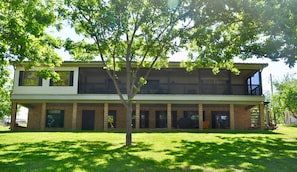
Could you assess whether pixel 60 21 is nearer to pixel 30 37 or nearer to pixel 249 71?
pixel 30 37

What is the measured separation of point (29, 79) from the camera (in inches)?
872

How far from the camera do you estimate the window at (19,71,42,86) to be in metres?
21.9

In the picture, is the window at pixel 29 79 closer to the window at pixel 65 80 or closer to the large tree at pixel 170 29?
the window at pixel 65 80

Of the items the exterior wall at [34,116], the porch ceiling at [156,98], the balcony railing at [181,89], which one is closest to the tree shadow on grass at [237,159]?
the porch ceiling at [156,98]

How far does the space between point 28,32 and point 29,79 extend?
14.1 m

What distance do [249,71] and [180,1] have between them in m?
14.0

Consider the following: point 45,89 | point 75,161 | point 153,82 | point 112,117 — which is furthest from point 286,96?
point 75,161

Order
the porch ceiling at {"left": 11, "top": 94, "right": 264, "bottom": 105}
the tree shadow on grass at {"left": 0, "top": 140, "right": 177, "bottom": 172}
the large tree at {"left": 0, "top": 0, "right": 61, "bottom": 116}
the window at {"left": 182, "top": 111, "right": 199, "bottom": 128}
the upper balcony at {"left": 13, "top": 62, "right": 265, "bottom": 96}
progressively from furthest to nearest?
the window at {"left": 182, "top": 111, "right": 199, "bottom": 128}, the upper balcony at {"left": 13, "top": 62, "right": 265, "bottom": 96}, the porch ceiling at {"left": 11, "top": 94, "right": 264, "bottom": 105}, the large tree at {"left": 0, "top": 0, "right": 61, "bottom": 116}, the tree shadow on grass at {"left": 0, "top": 140, "right": 177, "bottom": 172}

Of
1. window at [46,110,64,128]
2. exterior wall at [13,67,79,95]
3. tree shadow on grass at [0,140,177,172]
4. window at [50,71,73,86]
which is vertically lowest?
tree shadow on grass at [0,140,177,172]

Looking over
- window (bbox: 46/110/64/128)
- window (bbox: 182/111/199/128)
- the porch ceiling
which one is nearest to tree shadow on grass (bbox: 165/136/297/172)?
the porch ceiling

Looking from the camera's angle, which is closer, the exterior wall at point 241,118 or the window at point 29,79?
the window at point 29,79

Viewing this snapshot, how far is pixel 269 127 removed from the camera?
2275cm

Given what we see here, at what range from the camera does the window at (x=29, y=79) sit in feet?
71.8

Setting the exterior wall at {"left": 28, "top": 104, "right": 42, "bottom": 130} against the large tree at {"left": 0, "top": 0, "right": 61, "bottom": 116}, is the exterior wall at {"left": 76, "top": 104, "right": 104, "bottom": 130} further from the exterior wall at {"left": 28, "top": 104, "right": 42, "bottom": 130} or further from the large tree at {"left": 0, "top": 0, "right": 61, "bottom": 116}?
the large tree at {"left": 0, "top": 0, "right": 61, "bottom": 116}
